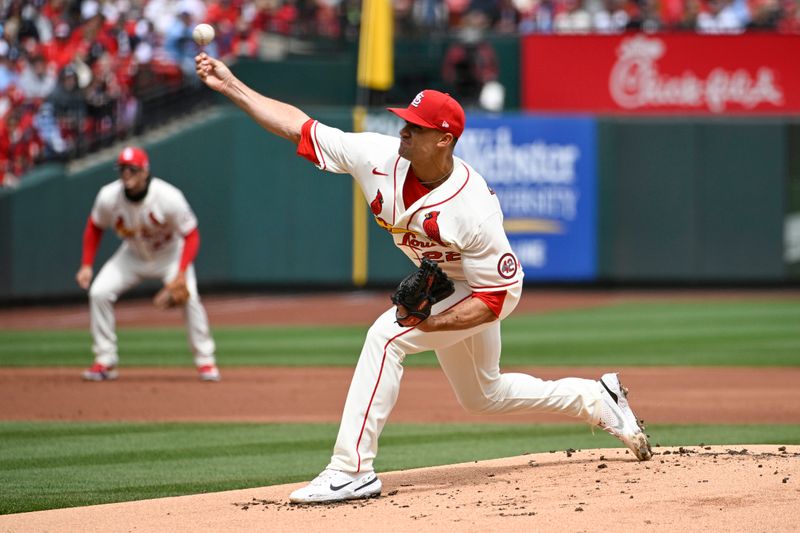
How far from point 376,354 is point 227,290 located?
1514 centimetres

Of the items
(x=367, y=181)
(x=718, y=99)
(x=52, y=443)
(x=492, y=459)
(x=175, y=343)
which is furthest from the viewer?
(x=718, y=99)

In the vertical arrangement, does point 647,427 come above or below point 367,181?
below

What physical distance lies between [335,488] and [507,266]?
49.9 inches

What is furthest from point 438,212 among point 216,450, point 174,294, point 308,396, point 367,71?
point 367,71

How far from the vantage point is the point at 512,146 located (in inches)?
830

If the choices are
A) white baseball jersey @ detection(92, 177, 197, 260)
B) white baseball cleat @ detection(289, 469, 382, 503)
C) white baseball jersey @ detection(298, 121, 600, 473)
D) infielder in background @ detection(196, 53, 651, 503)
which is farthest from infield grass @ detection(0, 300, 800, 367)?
white baseball cleat @ detection(289, 469, 382, 503)

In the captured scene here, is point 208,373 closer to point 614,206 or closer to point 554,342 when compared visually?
point 554,342

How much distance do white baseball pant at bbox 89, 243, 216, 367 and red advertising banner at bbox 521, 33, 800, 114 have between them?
38.8ft

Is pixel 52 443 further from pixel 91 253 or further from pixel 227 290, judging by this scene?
pixel 227 290

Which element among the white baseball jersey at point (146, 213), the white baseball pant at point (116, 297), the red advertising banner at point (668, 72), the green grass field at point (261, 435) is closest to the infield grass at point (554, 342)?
the green grass field at point (261, 435)

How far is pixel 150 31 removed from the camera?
1984cm

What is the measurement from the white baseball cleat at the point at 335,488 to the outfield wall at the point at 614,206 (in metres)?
14.4

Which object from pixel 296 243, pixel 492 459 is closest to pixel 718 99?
pixel 296 243

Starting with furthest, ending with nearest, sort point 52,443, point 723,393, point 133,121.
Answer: point 133,121, point 723,393, point 52,443
